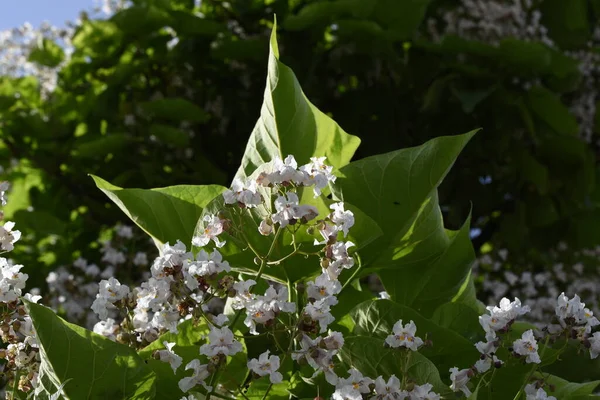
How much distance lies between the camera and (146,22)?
121 inches

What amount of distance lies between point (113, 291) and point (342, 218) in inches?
10.8

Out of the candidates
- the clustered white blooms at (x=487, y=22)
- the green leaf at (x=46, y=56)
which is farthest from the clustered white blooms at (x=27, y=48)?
the clustered white blooms at (x=487, y=22)

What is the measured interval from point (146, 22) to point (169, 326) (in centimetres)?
243

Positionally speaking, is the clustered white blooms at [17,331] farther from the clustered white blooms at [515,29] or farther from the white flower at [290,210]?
→ the clustered white blooms at [515,29]

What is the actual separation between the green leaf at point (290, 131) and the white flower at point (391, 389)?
0.31 m

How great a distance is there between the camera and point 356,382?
769 millimetres

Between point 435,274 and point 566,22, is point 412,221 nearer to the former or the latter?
point 435,274

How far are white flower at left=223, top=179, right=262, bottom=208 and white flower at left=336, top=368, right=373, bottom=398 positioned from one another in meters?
0.19

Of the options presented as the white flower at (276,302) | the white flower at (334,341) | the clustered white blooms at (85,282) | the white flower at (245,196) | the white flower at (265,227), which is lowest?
the clustered white blooms at (85,282)

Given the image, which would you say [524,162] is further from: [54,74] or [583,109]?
[54,74]

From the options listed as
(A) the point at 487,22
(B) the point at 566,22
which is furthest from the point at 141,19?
(B) the point at 566,22

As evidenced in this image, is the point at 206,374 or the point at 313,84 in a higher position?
the point at 206,374

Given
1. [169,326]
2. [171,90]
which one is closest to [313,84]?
[171,90]

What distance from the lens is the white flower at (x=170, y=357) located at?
0.81 meters
